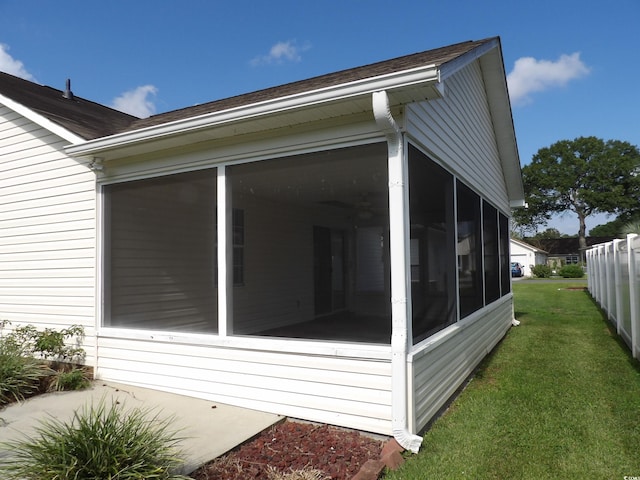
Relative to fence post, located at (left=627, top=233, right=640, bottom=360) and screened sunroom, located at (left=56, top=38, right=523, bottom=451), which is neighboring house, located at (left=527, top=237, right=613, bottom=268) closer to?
fence post, located at (left=627, top=233, right=640, bottom=360)

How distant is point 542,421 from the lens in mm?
4109

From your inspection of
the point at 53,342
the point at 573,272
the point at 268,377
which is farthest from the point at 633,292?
the point at 573,272

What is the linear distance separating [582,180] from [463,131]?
182ft

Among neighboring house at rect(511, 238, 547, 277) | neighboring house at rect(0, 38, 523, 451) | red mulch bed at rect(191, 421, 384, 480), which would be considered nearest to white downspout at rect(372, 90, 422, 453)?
neighboring house at rect(0, 38, 523, 451)

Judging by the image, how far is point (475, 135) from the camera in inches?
271

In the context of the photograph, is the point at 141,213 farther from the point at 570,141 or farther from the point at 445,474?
the point at 570,141

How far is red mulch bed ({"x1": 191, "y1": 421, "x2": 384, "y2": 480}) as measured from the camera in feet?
10.0

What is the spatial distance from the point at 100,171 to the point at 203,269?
247 centimetres

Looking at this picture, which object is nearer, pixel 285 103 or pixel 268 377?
pixel 285 103

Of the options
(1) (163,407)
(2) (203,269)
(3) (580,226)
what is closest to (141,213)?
(2) (203,269)

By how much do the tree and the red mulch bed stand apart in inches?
2153

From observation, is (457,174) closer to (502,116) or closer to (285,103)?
(285,103)

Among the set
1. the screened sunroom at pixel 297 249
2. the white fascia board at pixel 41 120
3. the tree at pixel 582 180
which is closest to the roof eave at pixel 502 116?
the screened sunroom at pixel 297 249

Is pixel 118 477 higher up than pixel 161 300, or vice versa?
pixel 161 300
